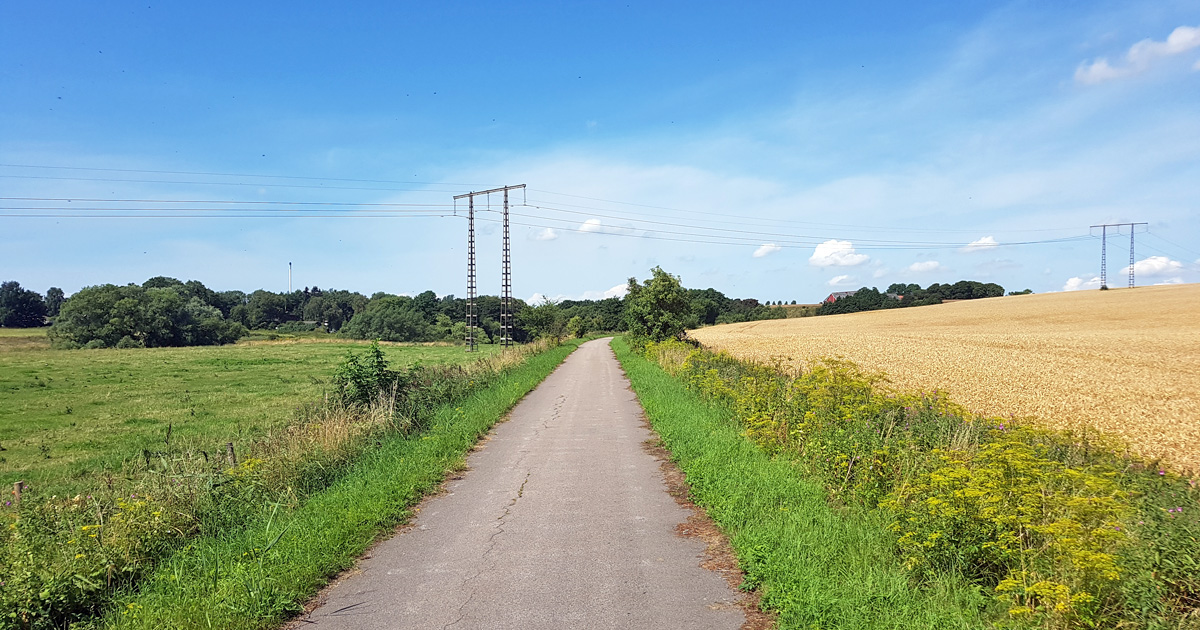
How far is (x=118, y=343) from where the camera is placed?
63156mm

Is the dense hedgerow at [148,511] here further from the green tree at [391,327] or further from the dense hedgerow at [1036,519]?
the green tree at [391,327]

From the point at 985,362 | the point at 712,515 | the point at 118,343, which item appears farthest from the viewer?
the point at 118,343

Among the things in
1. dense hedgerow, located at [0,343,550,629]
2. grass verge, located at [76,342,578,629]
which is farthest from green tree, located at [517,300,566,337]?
grass verge, located at [76,342,578,629]

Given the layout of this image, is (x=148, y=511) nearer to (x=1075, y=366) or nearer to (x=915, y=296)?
(x=1075, y=366)

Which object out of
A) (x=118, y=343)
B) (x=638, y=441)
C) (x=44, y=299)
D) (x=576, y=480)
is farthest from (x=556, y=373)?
(x=44, y=299)

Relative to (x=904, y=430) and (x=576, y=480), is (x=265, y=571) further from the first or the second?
(x=904, y=430)

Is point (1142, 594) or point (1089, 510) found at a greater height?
point (1089, 510)

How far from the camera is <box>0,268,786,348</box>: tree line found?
6147cm

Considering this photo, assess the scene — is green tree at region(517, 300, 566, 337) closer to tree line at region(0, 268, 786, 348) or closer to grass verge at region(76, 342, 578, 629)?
tree line at region(0, 268, 786, 348)

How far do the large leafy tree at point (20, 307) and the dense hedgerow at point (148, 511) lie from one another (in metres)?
137

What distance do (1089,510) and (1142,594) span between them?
0.58 metres

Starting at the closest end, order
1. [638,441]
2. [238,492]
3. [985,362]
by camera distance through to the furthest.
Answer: [238,492]
[638,441]
[985,362]

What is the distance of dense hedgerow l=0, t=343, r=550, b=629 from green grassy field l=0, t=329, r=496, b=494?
2838 mm

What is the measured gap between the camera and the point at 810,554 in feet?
17.7
